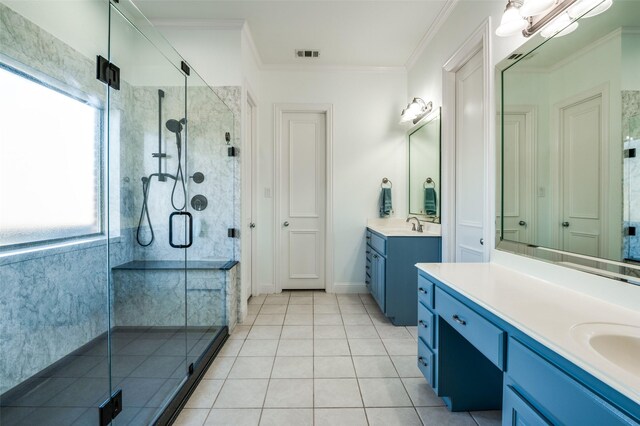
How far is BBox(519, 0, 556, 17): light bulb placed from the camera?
132 centimetres

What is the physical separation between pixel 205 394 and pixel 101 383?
Answer: 579 millimetres

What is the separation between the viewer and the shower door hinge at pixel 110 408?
1.29 metres

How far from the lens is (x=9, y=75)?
4.80 ft

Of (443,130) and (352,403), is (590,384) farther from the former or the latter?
(443,130)

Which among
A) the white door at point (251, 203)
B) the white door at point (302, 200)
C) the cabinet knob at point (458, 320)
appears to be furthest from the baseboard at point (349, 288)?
the cabinet knob at point (458, 320)

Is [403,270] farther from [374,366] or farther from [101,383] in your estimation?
[101,383]

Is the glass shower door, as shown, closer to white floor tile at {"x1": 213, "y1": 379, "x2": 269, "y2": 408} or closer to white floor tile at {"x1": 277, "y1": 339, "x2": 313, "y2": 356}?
white floor tile at {"x1": 213, "y1": 379, "x2": 269, "y2": 408}

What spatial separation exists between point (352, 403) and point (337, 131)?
2.91 meters

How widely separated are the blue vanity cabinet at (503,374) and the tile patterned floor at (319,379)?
0.58ft

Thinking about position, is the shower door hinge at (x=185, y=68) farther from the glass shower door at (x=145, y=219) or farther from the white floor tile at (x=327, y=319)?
the white floor tile at (x=327, y=319)

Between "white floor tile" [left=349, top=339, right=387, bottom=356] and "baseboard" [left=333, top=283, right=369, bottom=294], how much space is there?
123 cm

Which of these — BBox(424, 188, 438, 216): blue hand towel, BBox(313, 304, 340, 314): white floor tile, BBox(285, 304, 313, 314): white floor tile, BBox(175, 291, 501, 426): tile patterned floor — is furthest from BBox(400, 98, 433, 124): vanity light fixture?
BBox(285, 304, 313, 314): white floor tile

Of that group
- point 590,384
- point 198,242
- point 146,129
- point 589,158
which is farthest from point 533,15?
point 198,242

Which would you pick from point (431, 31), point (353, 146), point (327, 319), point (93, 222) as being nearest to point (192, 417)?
point (93, 222)
